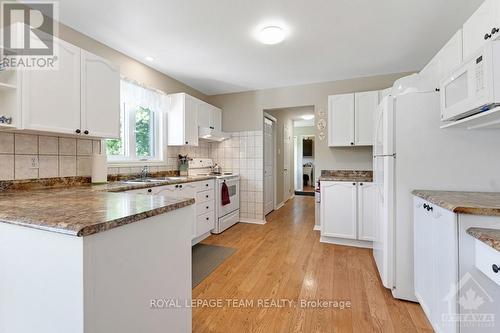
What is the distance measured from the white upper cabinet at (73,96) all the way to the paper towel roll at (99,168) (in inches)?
9.4

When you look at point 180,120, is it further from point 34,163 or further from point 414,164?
point 414,164

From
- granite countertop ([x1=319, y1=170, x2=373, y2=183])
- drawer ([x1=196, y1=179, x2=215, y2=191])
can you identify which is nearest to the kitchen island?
drawer ([x1=196, y1=179, x2=215, y2=191])

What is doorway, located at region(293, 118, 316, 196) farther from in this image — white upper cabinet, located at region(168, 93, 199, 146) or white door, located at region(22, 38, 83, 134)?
white door, located at region(22, 38, 83, 134)

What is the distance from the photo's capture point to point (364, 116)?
3.14m

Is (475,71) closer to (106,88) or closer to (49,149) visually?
(106,88)

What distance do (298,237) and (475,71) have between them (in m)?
2.64

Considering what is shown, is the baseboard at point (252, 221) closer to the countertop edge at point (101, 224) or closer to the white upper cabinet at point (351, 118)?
the white upper cabinet at point (351, 118)

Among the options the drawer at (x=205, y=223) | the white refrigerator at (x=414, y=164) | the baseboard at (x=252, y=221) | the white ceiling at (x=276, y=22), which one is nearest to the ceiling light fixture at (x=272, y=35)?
the white ceiling at (x=276, y=22)

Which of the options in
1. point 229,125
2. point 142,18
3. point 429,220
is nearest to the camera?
point 429,220

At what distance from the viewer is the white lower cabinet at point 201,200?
106 inches

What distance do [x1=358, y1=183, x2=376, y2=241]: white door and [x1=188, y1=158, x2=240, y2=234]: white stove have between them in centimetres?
192

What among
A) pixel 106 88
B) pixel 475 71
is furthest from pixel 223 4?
pixel 475 71

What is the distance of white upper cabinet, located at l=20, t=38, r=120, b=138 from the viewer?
1.65m

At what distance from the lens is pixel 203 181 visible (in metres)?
3.14
